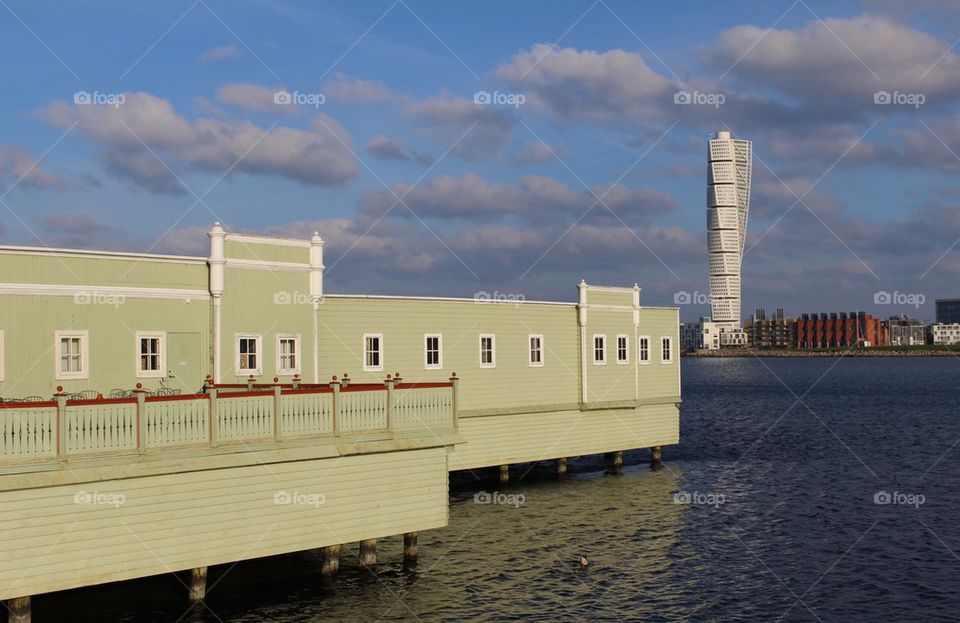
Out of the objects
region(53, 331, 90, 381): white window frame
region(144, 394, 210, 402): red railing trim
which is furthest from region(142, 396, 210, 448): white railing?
region(53, 331, 90, 381): white window frame

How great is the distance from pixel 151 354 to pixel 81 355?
2049 mm

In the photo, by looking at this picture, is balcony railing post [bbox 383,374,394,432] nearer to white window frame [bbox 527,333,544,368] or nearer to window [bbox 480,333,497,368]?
window [bbox 480,333,497,368]

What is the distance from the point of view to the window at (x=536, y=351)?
4016 centimetres

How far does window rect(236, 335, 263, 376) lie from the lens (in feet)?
95.1

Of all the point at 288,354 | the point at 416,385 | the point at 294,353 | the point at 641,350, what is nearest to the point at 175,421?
the point at 416,385

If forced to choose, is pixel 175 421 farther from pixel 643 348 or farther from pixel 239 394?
pixel 643 348

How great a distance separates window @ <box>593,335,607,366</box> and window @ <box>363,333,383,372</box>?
12.3 metres

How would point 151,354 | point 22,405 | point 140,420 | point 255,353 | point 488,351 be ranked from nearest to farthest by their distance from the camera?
point 22,405 < point 140,420 < point 151,354 < point 255,353 < point 488,351

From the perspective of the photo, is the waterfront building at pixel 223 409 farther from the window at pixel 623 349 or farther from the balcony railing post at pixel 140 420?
the window at pixel 623 349

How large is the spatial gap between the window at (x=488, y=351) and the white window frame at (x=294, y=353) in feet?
31.3

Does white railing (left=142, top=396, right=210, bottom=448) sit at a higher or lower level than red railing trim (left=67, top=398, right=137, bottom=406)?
lower

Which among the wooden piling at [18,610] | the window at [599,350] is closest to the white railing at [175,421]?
the wooden piling at [18,610]

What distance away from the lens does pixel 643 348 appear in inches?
1785

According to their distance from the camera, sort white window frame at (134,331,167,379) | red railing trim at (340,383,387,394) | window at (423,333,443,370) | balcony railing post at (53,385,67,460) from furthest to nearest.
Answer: window at (423,333,443,370) → white window frame at (134,331,167,379) → red railing trim at (340,383,387,394) → balcony railing post at (53,385,67,460)
